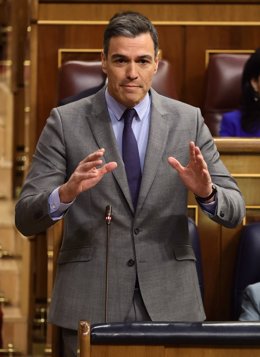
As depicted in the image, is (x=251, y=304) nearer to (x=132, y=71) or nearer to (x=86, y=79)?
(x=132, y=71)

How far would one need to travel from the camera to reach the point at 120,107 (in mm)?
1034

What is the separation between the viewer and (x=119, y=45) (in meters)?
1.02

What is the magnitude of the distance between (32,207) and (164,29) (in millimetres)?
817

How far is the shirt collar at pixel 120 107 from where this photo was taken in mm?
1031

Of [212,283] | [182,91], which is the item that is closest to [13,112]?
[182,91]

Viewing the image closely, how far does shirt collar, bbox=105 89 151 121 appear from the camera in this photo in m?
1.03

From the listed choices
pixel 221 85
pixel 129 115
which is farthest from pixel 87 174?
pixel 221 85

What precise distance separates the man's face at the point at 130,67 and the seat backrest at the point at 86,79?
0.53 m

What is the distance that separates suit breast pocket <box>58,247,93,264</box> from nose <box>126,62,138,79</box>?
0.18 metres

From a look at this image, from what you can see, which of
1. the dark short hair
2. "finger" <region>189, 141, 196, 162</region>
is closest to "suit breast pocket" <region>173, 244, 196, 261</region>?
"finger" <region>189, 141, 196, 162</region>

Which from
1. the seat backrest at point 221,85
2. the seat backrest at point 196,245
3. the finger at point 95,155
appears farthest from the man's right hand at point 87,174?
the seat backrest at point 221,85

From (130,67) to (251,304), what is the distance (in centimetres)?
32

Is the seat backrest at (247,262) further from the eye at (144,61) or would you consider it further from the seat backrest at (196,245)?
the eye at (144,61)

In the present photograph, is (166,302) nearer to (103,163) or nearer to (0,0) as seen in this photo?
(103,163)
